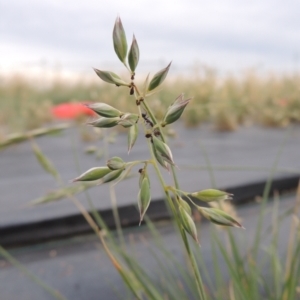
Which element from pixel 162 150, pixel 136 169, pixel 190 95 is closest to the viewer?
pixel 162 150

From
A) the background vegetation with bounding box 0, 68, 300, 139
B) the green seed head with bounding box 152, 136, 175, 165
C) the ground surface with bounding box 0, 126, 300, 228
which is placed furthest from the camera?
the background vegetation with bounding box 0, 68, 300, 139

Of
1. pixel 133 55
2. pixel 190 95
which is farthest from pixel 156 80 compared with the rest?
pixel 190 95

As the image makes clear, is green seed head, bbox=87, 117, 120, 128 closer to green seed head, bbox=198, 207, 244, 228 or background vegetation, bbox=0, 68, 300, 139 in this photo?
green seed head, bbox=198, 207, 244, 228

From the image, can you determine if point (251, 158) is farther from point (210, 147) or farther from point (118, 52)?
point (118, 52)

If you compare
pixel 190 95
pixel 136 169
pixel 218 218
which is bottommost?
pixel 190 95

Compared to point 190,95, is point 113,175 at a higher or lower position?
higher

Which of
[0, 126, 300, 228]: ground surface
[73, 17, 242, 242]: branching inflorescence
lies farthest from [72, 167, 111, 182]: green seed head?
[0, 126, 300, 228]: ground surface

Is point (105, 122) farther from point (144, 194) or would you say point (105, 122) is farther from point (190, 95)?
point (190, 95)

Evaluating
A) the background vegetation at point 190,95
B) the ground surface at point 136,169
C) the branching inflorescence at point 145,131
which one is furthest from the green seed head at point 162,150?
the ground surface at point 136,169
